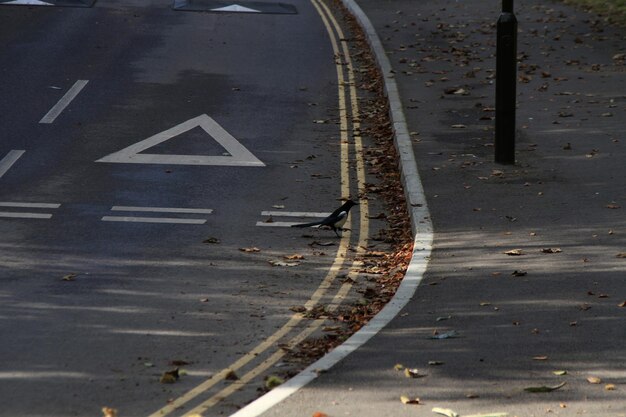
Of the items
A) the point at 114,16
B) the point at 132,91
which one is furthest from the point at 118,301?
the point at 114,16

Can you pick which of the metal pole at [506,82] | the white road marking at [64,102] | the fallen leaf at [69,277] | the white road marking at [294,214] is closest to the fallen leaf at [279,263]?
the white road marking at [294,214]

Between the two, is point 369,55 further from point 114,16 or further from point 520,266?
point 520,266

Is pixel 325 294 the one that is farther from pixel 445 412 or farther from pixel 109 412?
pixel 109 412

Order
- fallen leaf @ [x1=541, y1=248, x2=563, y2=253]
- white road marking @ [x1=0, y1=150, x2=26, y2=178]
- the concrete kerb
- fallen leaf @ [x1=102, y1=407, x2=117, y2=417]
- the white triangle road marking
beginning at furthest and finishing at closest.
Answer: the white triangle road marking → white road marking @ [x1=0, y1=150, x2=26, y2=178] → fallen leaf @ [x1=541, y1=248, x2=563, y2=253] → the concrete kerb → fallen leaf @ [x1=102, y1=407, x2=117, y2=417]

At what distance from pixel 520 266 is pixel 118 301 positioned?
3.88 metres

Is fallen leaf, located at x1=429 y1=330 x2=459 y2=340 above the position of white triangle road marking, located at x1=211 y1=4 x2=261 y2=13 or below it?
above

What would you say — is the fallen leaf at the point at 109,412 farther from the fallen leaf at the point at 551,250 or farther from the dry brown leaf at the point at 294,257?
the fallen leaf at the point at 551,250

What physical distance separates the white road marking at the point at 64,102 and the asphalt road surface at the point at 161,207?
5 centimetres

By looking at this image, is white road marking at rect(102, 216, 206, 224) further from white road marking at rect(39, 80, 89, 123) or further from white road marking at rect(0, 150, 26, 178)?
white road marking at rect(39, 80, 89, 123)

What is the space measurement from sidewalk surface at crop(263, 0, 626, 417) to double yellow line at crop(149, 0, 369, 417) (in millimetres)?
690

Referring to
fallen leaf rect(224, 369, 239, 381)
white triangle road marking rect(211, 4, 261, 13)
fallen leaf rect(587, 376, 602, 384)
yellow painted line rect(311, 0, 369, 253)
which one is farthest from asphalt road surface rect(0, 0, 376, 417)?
white triangle road marking rect(211, 4, 261, 13)

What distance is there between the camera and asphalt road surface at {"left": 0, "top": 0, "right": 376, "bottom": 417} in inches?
352

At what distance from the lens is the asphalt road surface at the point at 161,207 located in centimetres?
893

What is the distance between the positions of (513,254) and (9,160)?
306 inches
